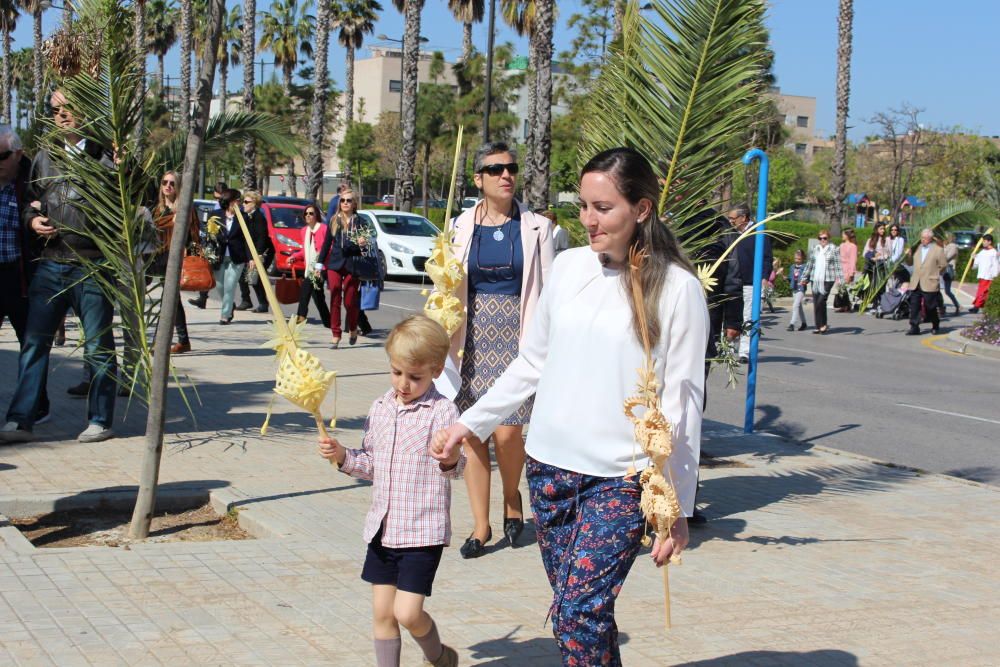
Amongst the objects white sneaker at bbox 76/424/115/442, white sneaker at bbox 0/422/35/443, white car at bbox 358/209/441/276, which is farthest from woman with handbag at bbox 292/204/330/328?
white car at bbox 358/209/441/276

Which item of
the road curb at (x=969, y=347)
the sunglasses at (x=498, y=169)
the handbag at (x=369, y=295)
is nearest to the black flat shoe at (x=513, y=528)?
the sunglasses at (x=498, y=169)

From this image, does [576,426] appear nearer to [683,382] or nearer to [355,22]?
[683,382]

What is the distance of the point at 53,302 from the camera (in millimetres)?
8016

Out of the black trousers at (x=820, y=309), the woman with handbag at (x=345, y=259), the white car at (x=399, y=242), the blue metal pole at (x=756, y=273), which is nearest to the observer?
the blue metal pole at (x=756, y=273)

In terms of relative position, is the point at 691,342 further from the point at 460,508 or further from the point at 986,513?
the point at 986,513

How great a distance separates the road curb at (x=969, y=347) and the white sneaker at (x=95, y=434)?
14668 millimetres

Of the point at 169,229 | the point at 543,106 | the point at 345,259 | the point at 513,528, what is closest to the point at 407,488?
the point at 513,528

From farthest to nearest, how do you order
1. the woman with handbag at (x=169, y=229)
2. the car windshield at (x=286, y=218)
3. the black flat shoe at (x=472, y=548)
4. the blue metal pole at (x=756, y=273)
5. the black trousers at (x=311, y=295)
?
the car windshield at (x=286, y=218)
the black trousers at (x=311, y=295)
the blue metal pole at (x=756, y=273)
the woman with handbag at (x=169, y=229)
the black flat shoe at (x=472, y=548)

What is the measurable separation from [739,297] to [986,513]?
132 inches

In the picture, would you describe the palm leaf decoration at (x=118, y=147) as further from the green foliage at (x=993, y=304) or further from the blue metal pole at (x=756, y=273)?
the green foliage at (x=993, y=304)

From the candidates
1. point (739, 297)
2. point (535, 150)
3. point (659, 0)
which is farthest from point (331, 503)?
point (535, 150)

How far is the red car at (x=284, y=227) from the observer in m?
24.7

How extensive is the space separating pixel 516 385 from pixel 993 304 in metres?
18.2

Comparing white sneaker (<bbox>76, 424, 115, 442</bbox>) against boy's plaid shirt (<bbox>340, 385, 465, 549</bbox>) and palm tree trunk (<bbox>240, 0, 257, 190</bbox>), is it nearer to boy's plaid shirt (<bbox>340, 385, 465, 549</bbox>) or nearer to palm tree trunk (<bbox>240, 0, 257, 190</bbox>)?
boy's plaid shirt (<bbox>340, 385, 465, 549</bbox>)
